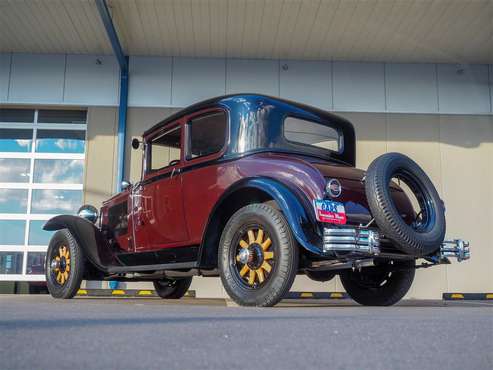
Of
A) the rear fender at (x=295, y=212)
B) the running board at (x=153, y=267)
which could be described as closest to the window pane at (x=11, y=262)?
the running board at (x=153, y=267)

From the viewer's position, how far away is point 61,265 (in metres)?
6.14

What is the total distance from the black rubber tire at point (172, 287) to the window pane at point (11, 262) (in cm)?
506

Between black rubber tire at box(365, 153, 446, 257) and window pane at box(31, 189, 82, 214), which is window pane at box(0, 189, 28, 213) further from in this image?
black rubber tire at box(365, 153, 446, 257)

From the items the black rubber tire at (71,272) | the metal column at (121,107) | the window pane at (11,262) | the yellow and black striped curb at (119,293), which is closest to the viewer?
the black rubber tire at (71,272)

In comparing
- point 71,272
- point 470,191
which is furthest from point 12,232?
point 470,191

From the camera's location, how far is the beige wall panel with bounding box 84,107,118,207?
36.9 ft

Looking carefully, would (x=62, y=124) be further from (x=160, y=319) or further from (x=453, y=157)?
(x=160, y=319)

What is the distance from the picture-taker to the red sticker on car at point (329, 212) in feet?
12.6

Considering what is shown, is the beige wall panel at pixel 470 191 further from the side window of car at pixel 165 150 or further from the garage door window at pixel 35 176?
the garage door window at pixel 35 176

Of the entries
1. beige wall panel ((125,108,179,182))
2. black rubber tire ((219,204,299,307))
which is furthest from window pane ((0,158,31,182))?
black rubber tire ((219,204,299,307))

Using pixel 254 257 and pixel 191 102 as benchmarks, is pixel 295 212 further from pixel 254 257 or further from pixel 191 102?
pixel 191 102

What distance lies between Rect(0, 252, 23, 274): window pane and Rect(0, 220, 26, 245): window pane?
0.24 metres

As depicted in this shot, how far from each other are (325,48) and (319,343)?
32.6ft

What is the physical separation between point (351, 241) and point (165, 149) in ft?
8.43
